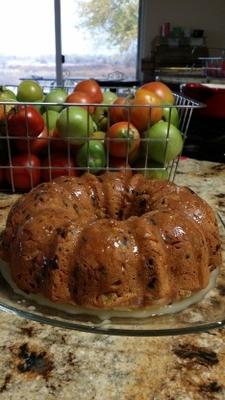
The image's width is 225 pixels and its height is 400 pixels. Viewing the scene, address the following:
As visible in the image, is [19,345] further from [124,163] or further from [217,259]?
[124,163]

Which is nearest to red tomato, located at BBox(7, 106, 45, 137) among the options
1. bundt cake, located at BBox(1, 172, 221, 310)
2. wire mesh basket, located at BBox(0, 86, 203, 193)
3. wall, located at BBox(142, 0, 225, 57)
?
wire mesh basket, located at BBox(0, 86, 203, 193)

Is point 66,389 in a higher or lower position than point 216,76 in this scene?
lower

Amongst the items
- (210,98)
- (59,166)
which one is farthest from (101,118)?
(210,98)

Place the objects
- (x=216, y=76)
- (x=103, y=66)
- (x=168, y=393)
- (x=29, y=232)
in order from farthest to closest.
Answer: (x=103, y=66) < (x=216, y=76) < (x=29, y=232) < (x=168, y=393)

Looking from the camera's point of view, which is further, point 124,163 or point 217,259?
point 124,163

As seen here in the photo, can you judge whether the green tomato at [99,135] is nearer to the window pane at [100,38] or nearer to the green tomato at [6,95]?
the green tomato at [6,95]

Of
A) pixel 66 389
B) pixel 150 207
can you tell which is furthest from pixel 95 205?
pixel 66 389

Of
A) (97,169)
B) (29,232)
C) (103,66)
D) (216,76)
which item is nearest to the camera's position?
(29,232)
